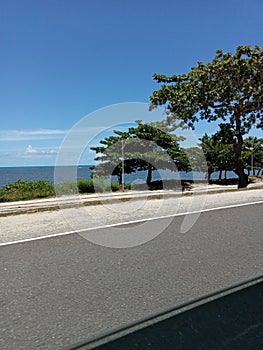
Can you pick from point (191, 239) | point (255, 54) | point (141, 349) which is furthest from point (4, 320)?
point (255, 54)

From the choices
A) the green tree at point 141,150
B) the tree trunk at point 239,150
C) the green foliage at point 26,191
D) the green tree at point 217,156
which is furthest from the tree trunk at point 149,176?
the green foliage at point 26,191

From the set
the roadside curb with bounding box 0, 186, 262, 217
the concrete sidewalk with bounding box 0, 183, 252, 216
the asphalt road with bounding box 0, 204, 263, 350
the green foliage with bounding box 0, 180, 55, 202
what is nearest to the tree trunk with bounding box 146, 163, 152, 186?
the green foliage with bounding box 0, 180, 55, 202

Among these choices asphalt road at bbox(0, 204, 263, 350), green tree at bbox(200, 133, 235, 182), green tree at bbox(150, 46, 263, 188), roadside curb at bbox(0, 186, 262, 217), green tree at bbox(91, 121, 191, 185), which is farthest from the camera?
green tree at bbox(200, 133, 235, 182)

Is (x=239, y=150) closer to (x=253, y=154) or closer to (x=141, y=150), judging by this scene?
(x=141, y=150)

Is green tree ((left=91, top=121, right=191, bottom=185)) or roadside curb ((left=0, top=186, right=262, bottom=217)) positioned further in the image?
green tree ((left=91, top=121, right=191, bottom=185))

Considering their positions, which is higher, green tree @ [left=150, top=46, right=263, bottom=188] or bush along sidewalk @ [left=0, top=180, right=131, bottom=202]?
green tree @ [left=150, top=46, right=263, bottom=188]

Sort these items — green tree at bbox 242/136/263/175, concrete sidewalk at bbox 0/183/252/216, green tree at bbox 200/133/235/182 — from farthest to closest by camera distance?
green tree at bbox 242/136/263/175, green tree at bbox 200/133/235/182, concrete sidewalk at bbox 0/183/252/216

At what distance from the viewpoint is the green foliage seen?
16.0 m

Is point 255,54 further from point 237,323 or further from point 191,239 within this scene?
point 237,323

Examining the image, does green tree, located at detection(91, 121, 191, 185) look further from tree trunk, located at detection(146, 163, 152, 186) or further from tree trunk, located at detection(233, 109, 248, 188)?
tree trunk, located at detection(233, 109, 248, 188)

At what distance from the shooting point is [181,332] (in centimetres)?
243

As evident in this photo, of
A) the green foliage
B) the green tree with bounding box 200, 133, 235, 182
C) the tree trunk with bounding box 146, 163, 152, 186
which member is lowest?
the green foliage

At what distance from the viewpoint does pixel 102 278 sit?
11.5 ft

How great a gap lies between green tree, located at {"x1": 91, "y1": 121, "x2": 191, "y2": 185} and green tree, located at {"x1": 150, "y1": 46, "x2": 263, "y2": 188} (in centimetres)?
611
